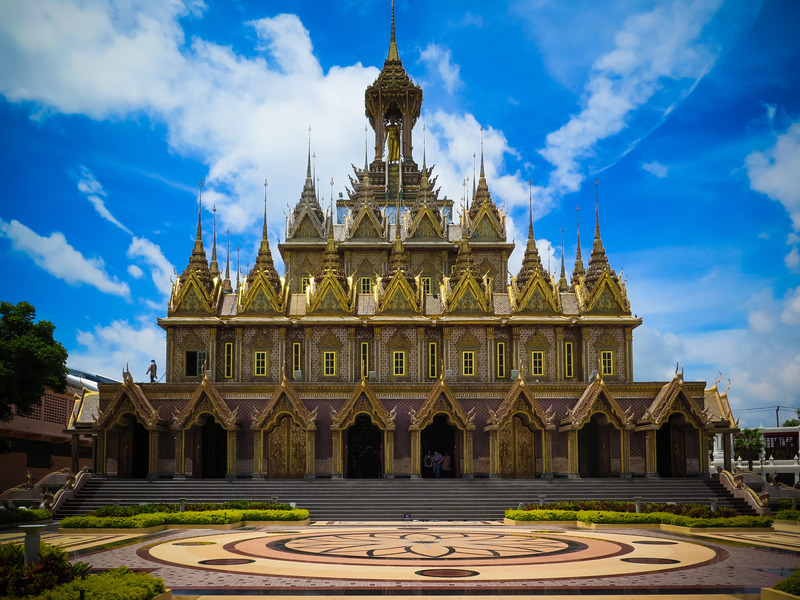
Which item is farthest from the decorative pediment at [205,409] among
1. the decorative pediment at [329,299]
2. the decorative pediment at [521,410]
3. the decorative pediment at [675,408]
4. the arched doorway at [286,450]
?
the decorative pediment at [675,408]

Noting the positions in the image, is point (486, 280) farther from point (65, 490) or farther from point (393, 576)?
point (393, 576)

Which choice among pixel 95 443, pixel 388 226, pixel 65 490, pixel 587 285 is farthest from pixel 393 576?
pixel 388 226

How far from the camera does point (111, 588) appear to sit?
1224 cm

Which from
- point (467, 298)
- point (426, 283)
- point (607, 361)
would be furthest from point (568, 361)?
point (426, 283)

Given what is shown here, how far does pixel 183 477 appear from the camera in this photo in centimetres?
3944

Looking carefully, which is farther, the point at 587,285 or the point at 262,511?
the point at 587,285

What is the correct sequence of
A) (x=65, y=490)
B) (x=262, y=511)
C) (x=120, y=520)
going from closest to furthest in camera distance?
(x=120, y=520)
(x=262, y=511)
(x=65, y=490)

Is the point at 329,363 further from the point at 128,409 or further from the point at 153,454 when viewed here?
the point at 128,409

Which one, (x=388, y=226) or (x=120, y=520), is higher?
(x=388, y=226)

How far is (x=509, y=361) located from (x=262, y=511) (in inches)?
736

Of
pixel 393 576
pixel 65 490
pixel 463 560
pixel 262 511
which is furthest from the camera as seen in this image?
pixel 65 490

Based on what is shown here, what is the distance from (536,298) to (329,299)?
11.3 meters

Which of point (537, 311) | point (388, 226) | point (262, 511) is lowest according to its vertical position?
point (262, 511)

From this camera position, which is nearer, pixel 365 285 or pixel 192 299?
pixel 192 299
